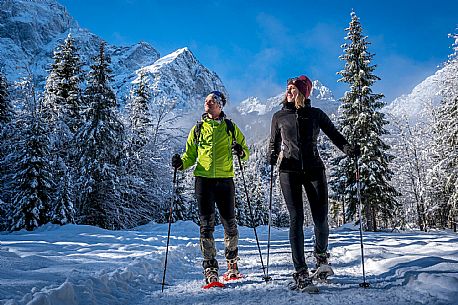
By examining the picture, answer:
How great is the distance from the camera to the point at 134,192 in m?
22.7

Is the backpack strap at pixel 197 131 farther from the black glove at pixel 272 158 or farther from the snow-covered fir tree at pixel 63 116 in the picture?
the snow-covered fir tree at pixel 63 116

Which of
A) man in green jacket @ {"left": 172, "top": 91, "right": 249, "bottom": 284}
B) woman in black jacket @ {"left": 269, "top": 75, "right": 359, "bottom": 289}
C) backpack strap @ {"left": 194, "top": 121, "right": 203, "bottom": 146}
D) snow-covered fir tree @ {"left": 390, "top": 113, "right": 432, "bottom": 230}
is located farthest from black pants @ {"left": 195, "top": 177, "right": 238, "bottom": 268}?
snow-covered fir tree @ {"left": 390, "top": 113, "right": 432, "bottom": 230}

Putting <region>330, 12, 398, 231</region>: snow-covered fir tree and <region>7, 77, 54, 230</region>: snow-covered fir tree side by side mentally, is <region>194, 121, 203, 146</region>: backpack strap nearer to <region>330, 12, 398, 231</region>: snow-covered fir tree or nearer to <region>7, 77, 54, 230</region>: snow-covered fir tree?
<region>7, 77, 54, 230</region>: snow-covered fir tree

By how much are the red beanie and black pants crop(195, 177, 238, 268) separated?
5.19 feet

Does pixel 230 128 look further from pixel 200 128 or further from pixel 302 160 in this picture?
pixel 302 160

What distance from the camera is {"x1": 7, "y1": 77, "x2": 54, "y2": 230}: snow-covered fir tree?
18.4 meters

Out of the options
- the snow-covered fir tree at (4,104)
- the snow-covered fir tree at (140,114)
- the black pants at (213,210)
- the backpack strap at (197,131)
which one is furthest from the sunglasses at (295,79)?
the snow-covered fir tree at (4,104)

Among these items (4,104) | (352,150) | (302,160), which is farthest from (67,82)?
(352,150)

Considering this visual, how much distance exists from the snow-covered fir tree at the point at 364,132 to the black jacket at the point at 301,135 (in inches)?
726

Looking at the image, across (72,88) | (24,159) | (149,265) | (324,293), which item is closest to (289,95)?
(324,293)

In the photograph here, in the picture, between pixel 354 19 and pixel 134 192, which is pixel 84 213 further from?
pixel 354 19

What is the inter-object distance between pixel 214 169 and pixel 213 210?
0.57 metres

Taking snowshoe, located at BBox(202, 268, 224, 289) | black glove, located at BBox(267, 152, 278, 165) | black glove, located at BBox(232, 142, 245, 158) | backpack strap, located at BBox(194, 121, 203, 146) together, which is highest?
backpack strap, located at BBox(194, 121, 203, 146)

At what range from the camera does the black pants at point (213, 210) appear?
4.72 metres
